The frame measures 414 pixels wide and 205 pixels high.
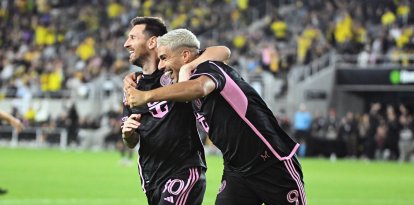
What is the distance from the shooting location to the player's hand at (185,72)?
657cm

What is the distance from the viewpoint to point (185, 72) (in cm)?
663

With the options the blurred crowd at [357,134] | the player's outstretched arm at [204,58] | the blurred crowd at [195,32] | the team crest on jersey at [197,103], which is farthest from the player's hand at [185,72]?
the blurred crowd at [195,32]

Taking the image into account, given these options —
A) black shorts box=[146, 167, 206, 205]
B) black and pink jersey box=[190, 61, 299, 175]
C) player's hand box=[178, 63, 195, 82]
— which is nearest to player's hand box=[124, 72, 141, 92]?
player's hand box=[178, 63, 195, 82]

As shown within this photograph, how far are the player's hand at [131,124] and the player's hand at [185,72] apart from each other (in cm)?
56

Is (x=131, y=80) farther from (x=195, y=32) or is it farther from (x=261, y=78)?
(x=195, y=32)

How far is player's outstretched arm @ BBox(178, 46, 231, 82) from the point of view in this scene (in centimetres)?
662

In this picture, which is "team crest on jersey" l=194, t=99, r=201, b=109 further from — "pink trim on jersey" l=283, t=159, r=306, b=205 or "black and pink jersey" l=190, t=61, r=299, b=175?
"pink trim on jersey" l=283, t=159, r=306, b=205

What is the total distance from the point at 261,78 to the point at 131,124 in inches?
1068

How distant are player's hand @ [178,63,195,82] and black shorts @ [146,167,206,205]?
94 centimetres

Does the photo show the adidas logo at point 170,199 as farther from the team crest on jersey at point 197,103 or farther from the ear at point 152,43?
the ear at point 152,43

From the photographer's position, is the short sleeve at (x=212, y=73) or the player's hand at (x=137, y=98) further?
the short sleeve at (x=212, y=73)

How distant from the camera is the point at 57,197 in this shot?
1541cm

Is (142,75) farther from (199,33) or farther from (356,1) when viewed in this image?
(199,33)

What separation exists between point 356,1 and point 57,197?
23.1 metres
